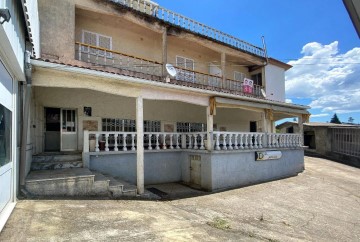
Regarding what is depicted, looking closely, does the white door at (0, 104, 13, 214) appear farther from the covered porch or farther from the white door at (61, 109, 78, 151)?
the white door at (61, 109, 78, 151)

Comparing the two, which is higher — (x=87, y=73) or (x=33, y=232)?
(x=87, y=73)

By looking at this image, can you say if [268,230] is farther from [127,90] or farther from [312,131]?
[312,131]

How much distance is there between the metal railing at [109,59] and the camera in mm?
10977

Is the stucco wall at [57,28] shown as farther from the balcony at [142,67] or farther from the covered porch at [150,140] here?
the covered porch at [150,140]

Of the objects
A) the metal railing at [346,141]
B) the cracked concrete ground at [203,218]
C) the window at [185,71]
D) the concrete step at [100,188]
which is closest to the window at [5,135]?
the cracked concrete ground at [203,218]

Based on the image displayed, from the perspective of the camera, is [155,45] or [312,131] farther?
[312,131]

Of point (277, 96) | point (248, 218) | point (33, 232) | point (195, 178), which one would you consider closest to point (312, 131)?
point (277, 96)

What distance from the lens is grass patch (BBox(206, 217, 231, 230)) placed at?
6.28m

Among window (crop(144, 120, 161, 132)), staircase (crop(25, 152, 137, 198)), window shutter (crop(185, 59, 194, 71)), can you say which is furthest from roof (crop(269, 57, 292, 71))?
staircase (crop(25, 152, 137, 198))

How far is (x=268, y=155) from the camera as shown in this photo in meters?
13.6

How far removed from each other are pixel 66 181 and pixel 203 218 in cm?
395

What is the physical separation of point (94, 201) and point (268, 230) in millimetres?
4680

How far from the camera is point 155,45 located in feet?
47.2

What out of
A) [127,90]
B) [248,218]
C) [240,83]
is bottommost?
[248,218]
